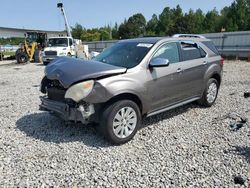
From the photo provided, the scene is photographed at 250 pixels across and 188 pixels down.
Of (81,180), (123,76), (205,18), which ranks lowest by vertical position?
(81,180)

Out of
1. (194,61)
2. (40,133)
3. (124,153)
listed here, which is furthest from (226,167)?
(40,133)

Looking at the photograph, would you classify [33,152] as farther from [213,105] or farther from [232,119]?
[213,105]

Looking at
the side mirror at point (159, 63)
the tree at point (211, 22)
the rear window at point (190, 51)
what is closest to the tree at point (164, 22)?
the tree at point (211, 22)

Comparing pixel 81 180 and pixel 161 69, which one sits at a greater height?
pixel 161 69

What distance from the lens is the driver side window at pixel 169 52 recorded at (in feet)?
16.6

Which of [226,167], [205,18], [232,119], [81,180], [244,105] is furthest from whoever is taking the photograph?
[205,18]

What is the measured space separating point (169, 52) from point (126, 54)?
0.87m

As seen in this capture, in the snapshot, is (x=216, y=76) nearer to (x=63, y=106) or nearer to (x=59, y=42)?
(x=63, y=106)

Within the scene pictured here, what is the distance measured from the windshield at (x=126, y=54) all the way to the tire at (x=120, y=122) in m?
0.78

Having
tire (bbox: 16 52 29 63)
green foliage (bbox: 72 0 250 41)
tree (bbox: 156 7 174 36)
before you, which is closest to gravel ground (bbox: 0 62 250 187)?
tire (bbox: 16 52 29 63)

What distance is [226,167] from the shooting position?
366cm

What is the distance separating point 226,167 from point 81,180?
6.46 feet

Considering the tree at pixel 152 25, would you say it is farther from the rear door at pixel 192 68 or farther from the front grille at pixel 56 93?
the front grille at pixel 56 93

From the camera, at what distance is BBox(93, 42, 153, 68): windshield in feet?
16.0
